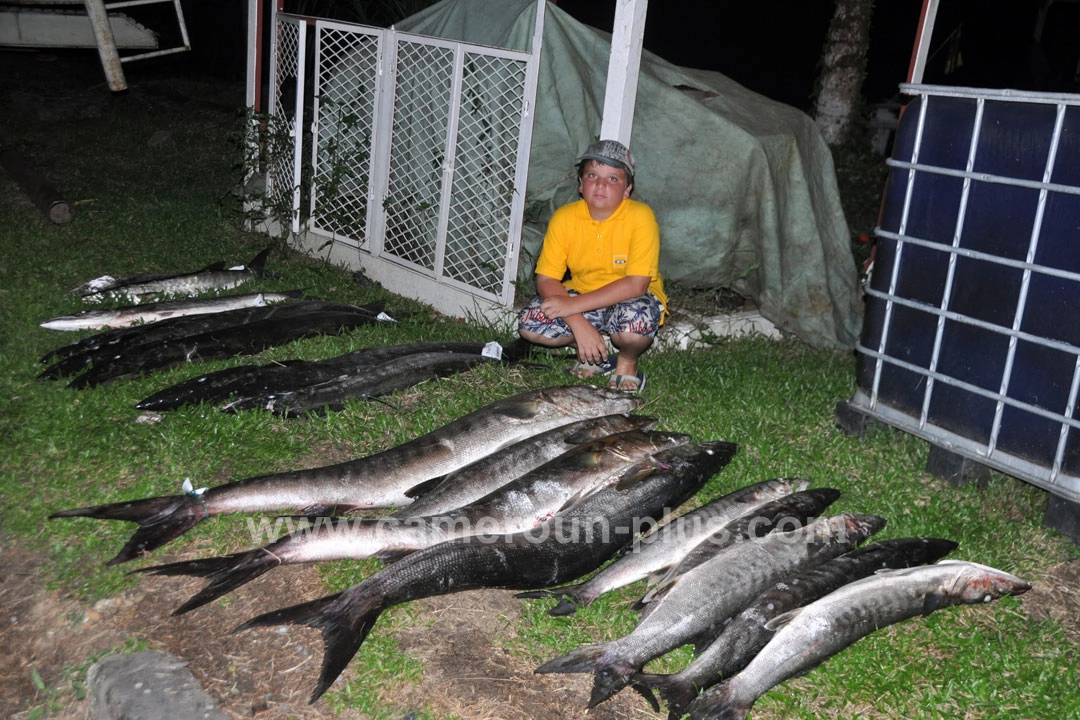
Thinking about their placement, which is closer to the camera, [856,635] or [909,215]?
[856,635]

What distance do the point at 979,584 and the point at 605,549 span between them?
1.62 metres

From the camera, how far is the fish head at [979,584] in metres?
3.86

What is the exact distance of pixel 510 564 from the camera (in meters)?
3.68

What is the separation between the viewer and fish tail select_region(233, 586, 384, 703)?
3.23 m

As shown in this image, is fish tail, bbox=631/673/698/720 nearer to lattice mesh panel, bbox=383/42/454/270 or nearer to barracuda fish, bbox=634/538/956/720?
barracuda fish, bbox=634/538/956/720

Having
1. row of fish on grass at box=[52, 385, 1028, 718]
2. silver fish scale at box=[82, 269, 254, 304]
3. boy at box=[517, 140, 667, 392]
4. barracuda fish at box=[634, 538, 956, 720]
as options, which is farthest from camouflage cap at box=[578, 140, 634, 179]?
silver fish scale at box=[82, 269, 254, 304]

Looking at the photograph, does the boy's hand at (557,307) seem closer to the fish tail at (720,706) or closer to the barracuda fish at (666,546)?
the barracuda fish at (666,546)

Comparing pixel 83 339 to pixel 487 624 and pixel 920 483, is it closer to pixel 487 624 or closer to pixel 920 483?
pixel 487 624

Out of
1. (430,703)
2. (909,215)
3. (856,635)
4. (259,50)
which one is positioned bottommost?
(430,703)

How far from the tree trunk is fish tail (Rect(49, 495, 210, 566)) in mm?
8766

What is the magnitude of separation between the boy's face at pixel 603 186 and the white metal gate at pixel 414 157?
1.07 m

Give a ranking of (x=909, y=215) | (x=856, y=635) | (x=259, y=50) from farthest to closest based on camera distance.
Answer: (x=259, y=50)
(x=909, y=215)
(x=856, y=635)

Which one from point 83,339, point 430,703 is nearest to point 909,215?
point 430,703

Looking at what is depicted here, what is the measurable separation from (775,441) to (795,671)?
209 centimetres
